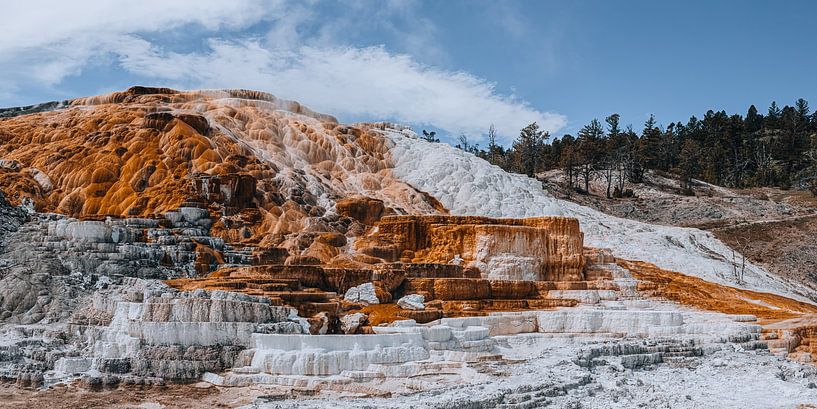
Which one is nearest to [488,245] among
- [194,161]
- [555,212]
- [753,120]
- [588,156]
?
[555,212]

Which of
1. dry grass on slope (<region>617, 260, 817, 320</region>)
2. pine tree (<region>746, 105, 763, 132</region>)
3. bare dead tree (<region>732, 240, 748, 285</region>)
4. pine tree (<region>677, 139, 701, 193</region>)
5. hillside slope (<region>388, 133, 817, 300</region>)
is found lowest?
dry grass on slope (<region>617, 260, 817, 320</region>)

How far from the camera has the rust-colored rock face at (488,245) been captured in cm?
3638

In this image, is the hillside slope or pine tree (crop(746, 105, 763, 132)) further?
pine tree (crop(746, 105, 763, 132))

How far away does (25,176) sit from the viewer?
132ft

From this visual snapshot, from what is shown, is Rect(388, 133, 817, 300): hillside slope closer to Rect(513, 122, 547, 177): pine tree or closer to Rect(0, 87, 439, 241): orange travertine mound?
Rect(0, 87, 439, 241): orange travertine mound

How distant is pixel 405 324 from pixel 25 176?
78.9 ft

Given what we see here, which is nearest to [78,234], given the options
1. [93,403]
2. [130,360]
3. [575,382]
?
[130,360]

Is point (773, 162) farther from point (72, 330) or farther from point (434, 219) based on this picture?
point (72, 330)

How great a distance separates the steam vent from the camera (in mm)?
22094

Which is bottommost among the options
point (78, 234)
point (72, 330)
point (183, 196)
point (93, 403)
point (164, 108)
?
point (93, 403)

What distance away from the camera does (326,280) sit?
99.1ft

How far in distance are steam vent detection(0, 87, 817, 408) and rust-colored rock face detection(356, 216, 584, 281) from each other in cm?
10

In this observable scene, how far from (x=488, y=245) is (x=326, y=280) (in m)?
9.22

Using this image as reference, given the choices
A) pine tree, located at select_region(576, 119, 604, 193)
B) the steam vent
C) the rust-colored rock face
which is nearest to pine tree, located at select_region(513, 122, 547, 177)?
pine tree, located at select_region(576, 119, 604, 193)
